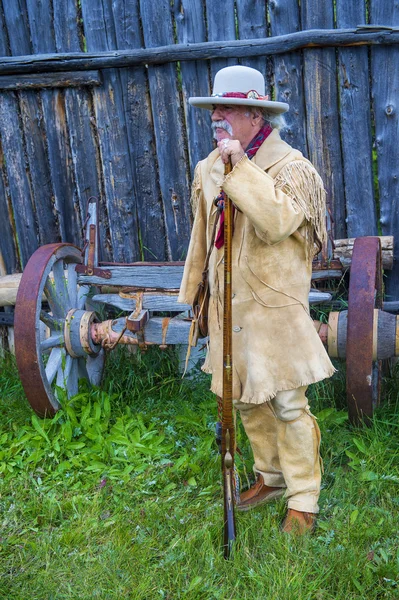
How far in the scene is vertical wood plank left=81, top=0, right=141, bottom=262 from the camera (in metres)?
4.41

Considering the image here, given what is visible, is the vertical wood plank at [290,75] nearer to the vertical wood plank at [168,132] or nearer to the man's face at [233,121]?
the vertical wood plank at [168,132]

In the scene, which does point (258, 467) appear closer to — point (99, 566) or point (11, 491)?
point (99, 566)

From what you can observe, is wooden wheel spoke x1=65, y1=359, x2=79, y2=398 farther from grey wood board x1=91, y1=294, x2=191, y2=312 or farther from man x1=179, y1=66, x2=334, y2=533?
man x1=179, y1=66, x2=334, y2=533

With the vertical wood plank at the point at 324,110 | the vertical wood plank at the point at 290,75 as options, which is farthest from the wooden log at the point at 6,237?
the vertical wood plank at the point at 324,110

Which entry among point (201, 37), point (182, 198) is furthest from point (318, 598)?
point (201, 37)

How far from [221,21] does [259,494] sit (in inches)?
110

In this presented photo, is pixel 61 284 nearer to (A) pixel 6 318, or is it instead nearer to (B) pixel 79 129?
(A) pixel 6 318

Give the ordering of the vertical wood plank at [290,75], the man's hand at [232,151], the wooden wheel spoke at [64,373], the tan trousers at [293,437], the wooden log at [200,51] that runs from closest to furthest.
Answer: the man's hand at [232,151] → the tan trousers at [293,437] → the wooden log at [200,51] → the vertical wood plank at [290,75] → the wooden wheel spoke at [64,373]

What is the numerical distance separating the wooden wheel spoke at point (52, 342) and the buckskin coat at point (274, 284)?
1411 millimetres

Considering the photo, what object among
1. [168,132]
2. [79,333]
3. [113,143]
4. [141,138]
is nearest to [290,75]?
[168,132]

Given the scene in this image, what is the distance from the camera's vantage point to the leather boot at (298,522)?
10.0 ft

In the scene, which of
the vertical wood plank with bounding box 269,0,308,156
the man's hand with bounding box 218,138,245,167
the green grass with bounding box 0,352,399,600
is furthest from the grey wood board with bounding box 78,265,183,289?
the man's hand with bounding box 218,138,245,167

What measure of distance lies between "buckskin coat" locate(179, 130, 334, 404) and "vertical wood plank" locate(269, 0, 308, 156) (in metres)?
1.44

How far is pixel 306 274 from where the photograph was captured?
299 cm
